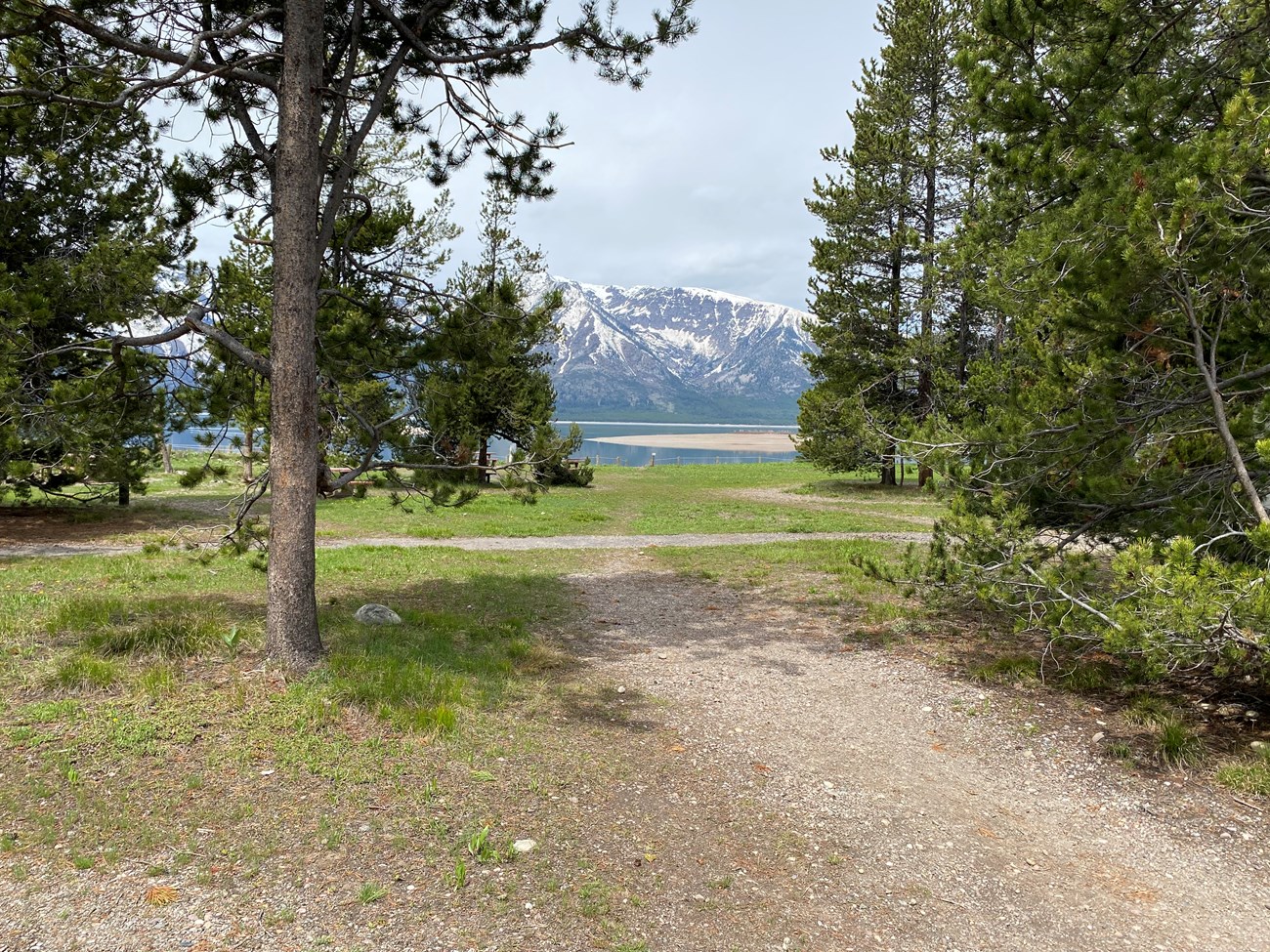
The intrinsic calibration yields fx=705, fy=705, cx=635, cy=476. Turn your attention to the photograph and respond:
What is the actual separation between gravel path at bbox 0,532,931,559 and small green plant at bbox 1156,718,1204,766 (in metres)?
9.64

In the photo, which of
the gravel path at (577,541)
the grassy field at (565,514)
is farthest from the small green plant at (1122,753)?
the gravel path at (577,541)

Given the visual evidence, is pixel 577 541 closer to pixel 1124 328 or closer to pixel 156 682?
pixel 156 682

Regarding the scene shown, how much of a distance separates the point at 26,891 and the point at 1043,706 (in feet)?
21.6

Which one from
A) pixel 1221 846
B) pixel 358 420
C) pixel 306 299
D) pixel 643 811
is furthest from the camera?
pixel 358 420

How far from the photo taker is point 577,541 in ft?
49.5

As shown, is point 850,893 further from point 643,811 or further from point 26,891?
point 26,891

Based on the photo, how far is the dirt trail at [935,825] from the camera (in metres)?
3.16

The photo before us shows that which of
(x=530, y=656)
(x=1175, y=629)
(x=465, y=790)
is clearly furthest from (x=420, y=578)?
(x=1175, y=629)

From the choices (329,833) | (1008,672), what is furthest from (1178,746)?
(329,833)

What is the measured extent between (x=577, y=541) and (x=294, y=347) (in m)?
10.1

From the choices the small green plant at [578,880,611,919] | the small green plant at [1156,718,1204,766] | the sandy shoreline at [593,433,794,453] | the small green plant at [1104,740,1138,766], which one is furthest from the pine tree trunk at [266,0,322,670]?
the sandy shoreline at [593,433,794,453]

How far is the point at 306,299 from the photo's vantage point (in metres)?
5.46

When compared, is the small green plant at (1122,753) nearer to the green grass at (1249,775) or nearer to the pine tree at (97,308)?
the green grass at (1249,775)

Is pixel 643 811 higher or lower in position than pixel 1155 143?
lower
